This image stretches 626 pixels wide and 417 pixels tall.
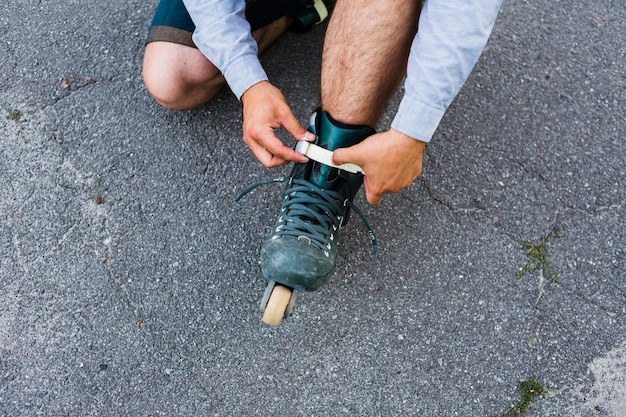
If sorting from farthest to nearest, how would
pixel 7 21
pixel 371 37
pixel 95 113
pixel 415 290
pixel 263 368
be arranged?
pixel 7 21
pixel 95 113
pixel 415 290
pixel 263 368
pixel 371 37

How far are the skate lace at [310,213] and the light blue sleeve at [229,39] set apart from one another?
0.31 metres

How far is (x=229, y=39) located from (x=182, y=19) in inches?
14.4

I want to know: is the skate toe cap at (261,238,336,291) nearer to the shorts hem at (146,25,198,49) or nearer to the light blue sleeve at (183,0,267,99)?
the light blue sleeve at (183,0,267,99)

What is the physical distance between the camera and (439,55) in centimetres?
134

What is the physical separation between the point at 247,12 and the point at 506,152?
104 centimetres

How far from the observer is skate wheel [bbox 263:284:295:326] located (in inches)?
60.7

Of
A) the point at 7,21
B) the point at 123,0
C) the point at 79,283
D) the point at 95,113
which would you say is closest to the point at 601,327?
the point at 79,283

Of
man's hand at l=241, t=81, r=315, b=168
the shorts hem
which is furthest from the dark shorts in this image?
man's hand at l=241, t=81, r=315, b=168

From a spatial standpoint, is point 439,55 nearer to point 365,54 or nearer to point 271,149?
point 365,54

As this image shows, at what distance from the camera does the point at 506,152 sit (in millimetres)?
2037

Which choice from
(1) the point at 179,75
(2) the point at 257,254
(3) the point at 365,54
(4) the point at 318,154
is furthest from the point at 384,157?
(1) the point at 179,75

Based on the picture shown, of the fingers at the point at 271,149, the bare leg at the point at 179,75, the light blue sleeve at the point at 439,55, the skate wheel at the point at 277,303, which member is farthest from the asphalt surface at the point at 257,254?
the light blue sleeve at the point at 439,55

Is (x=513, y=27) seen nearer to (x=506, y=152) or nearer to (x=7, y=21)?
(x=506, y=152)

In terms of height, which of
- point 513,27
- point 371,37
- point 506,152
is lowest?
point 506,152
